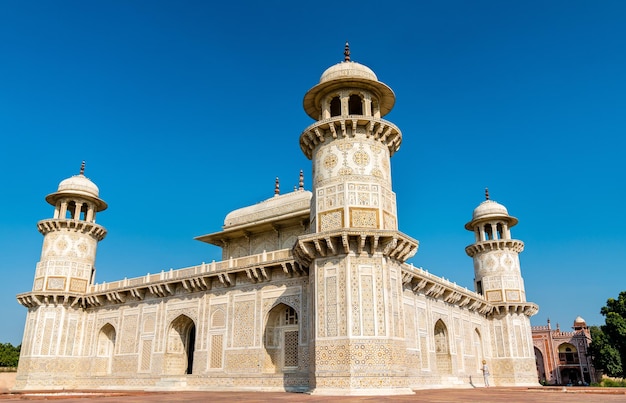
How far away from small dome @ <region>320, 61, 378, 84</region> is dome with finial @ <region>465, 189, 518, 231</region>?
1614cm

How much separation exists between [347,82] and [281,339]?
10.6 meters

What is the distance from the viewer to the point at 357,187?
55.0ft

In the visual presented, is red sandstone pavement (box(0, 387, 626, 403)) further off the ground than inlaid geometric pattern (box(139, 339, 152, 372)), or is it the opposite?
inlaid geometric pattern (box(139, 339, 152, 372))

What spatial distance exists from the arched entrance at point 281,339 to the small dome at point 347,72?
9.43 meters

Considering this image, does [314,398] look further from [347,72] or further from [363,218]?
[347,72]

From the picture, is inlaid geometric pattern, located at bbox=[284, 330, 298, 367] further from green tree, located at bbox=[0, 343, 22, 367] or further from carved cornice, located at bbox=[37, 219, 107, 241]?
green tree, located at bbox=[0, 343, 22, 367]

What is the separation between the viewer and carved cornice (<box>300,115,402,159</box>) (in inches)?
689

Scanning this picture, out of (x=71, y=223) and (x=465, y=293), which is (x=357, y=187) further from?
(x=71, y=223)

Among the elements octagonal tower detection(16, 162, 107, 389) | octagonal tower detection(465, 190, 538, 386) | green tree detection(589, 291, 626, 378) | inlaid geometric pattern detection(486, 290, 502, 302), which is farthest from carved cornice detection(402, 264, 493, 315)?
octagonal tower detection(16, 162, 107, 389)

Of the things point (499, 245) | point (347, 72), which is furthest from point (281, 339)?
point (499, 245)

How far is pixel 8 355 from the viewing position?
4750 centimetres

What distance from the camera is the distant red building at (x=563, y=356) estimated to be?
54938 millimetres

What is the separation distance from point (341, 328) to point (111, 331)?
1709 cm

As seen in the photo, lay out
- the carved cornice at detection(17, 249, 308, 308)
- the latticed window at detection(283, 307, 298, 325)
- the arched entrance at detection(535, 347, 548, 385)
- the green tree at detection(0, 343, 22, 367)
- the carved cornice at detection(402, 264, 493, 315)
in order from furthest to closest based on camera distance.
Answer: the arched entrance at detection(535, 347, 548, 385)
the green tree at detection(0, 343, 22, 367)
the carved cornice at detection(402, 264, 493, 315)
the carved cornice at detection(17, 249, 308, 308)
the latticed window at detection(283, 307, 298, 325)
